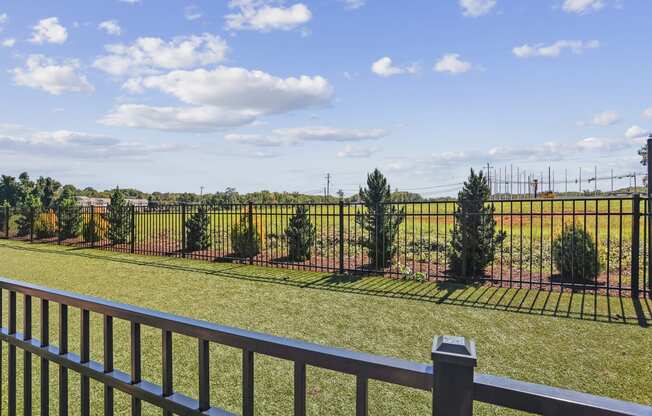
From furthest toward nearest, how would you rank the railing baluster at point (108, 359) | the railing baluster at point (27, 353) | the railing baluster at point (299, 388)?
the railing baluster at point (27, 353) → the railing baluster at point (108, 359) → the railing baluster at point (299, 388)

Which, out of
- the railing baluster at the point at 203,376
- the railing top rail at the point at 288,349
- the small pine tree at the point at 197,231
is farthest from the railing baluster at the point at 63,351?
the small pine tree at the point at 197,231

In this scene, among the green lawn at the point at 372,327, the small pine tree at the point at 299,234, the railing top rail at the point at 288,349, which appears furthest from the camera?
the small pine tree at the point at 299,234

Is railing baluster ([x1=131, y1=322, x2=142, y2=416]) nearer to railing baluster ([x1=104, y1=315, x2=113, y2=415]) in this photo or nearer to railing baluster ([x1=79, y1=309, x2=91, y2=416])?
railing baluster ([x1=104, y1=315, x2=113, y2=415])

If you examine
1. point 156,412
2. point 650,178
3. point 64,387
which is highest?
point 650,178

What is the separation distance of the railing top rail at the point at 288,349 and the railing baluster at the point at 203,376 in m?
0.04

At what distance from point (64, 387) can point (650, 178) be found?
8012 millimetres

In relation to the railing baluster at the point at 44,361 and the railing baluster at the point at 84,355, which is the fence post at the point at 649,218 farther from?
the railing baluster at the point at 44,361

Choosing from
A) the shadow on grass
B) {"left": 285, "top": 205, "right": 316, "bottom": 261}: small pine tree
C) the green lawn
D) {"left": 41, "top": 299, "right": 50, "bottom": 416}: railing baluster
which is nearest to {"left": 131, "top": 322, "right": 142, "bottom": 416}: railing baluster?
{"left": 41, "top": 299, "right": 50, "bottom": 416}: railing baluster

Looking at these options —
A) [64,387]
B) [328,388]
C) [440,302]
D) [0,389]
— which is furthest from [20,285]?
[440,302]

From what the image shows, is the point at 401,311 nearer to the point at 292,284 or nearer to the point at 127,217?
the point at 292,284

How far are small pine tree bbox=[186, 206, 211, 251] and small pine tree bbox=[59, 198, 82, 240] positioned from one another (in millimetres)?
6798

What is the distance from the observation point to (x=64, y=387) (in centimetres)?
208

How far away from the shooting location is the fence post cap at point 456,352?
3.18 ft

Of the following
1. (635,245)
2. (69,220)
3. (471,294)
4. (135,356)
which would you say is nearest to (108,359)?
(135,356)
